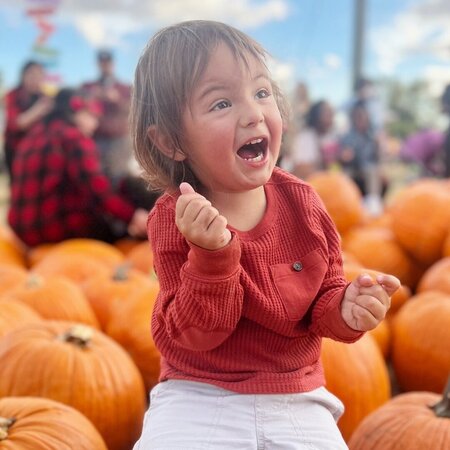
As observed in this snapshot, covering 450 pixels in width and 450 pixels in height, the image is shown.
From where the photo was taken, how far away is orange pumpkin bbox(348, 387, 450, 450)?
1671 millimetres

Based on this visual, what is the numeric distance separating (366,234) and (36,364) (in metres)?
2.20

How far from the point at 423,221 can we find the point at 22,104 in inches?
157

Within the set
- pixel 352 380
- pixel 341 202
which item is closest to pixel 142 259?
pixel 341 202

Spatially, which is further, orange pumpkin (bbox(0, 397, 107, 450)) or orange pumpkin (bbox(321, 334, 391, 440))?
orange pumpkin (bbox(321, 334, 391, 440))

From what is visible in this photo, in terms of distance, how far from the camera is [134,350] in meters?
2.46

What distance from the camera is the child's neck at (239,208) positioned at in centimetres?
139

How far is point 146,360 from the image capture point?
95.8 inches

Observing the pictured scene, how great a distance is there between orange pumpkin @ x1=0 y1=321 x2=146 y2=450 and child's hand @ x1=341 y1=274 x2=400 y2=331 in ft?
3.12

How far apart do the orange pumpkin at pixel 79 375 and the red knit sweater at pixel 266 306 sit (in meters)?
0.61

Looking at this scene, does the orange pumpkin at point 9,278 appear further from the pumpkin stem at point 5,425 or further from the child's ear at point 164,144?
the child's ear at point 164,144

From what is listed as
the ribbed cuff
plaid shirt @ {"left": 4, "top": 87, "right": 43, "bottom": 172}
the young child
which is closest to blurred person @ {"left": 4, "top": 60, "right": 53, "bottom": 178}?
plaid shirt @ {"left": 4, "top": 87, "right": 43, "bottom": 172}

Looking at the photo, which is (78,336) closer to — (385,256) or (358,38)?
(385,256)

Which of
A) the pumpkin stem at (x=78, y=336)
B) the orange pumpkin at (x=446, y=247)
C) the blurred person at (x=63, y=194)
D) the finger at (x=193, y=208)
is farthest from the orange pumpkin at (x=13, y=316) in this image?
the orange pumpkin at (x=446, y=247)

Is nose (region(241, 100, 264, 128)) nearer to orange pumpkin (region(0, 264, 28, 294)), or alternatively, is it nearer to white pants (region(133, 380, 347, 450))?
white pants (region(133, 380, 347, 450))
